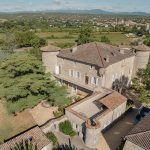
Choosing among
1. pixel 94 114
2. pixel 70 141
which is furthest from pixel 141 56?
pixel 70 141

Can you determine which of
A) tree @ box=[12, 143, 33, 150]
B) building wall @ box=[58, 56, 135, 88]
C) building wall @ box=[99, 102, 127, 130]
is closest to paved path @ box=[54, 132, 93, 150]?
building wall @ box=[99, 102, 127, 130]

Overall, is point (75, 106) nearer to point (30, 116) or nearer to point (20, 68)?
point (30, 116)

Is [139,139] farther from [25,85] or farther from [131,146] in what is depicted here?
[25,85]

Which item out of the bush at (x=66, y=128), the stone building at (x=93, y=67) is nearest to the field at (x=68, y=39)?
the stone building at (x=93, y=67)

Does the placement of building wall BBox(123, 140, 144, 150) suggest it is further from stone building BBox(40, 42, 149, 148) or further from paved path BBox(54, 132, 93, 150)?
paved path BBox(54, 132, 93, 150)

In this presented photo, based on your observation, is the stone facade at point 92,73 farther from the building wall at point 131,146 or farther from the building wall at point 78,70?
the building wall at point 131,146
